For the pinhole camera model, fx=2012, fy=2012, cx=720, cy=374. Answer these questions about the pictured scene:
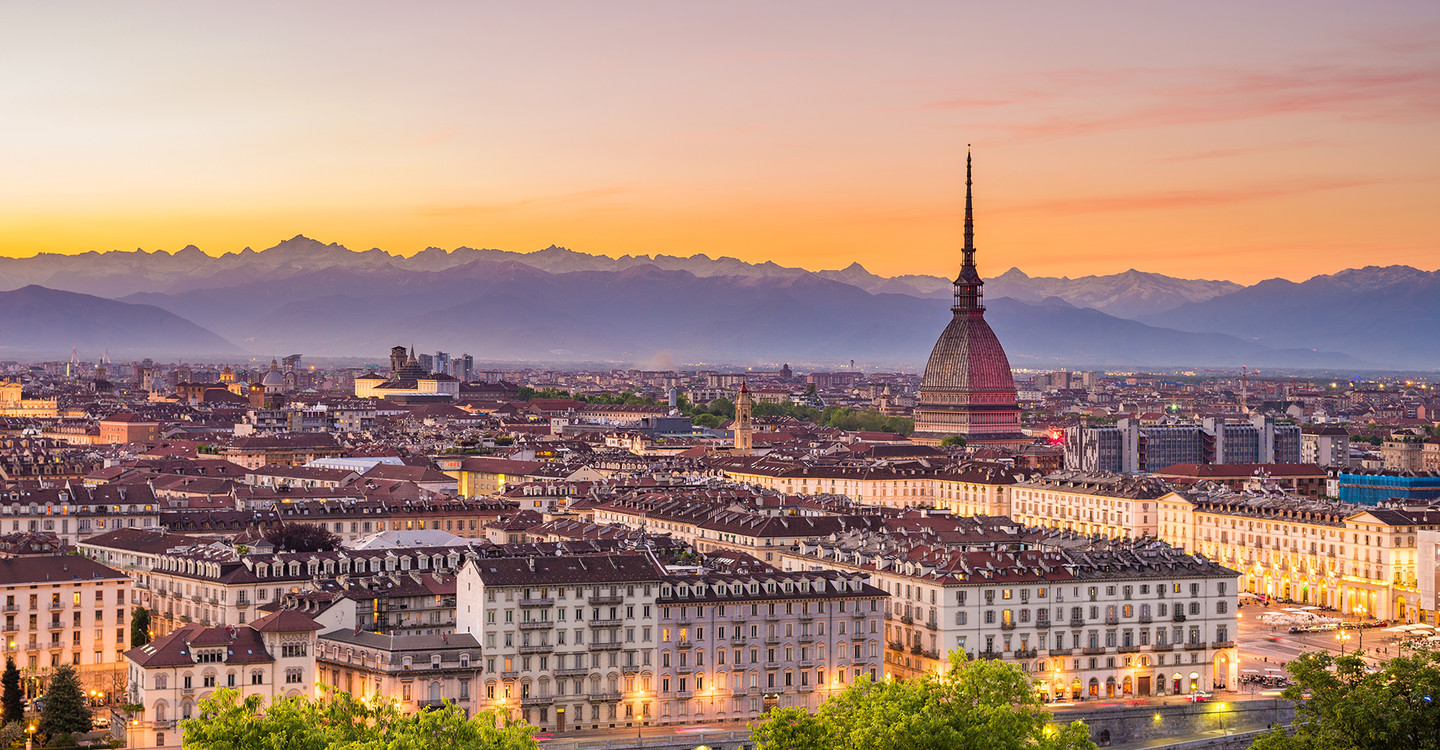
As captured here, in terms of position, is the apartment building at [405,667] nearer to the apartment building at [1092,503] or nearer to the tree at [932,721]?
the tree at [932,721]

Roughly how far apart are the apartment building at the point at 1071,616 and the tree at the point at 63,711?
2874 cm

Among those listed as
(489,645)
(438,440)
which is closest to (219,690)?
(489,645)

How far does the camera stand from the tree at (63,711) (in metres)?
62.6

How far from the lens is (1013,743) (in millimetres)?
53062

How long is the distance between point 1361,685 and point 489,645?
94.9 ft

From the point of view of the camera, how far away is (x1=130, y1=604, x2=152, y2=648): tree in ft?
250

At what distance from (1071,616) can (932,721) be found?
23363 millimetres

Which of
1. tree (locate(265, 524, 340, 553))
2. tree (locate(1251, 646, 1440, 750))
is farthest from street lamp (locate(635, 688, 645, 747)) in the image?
tree (locate(1251, 646, 1440, 750))

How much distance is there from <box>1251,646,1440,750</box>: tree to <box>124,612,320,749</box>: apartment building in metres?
30.9

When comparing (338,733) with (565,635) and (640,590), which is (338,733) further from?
(640,590)

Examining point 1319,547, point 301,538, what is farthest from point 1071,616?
point 301,538

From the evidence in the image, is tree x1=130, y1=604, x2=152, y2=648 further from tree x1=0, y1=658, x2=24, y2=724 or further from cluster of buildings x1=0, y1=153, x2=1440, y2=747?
tree x1=0, y1=658, x2=24, y2=724

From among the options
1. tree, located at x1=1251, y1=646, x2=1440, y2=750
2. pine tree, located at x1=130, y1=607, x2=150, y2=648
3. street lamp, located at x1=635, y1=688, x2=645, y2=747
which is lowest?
street lamp, located at x1=635, y1=688, x2=645, y2=747

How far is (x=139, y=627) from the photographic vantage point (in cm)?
7719
